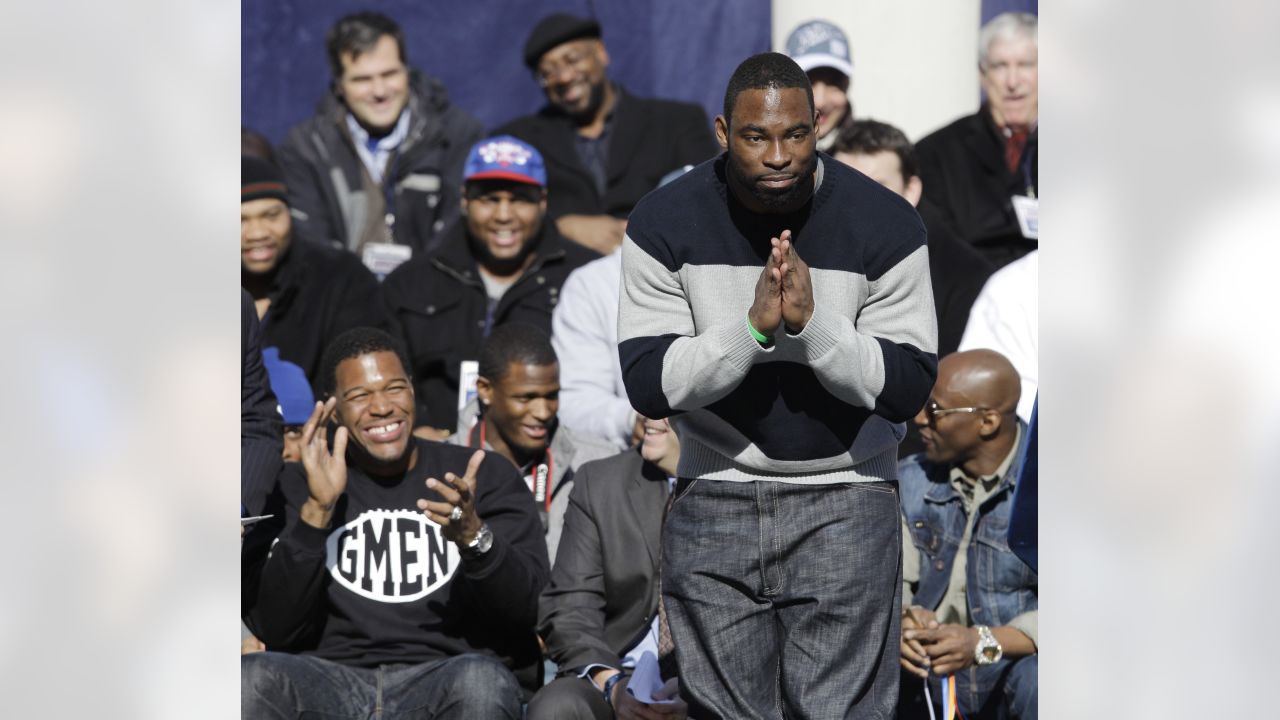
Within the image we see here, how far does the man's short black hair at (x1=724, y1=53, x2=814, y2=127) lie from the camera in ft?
9.17

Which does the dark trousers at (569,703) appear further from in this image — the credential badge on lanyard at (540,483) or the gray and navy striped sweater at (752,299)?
the gray and navy striped sweater at (752,299)

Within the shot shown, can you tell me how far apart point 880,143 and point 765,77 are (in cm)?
261

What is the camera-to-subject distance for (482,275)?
5.82 metres

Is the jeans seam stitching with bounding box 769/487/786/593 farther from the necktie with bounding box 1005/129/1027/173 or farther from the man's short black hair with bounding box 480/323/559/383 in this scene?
the necktie with bounding box 1005/129/1027/173

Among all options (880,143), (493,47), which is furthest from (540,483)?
(493,47)

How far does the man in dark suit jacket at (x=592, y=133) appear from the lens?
21.5 ft

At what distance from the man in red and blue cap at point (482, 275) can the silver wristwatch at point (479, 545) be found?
155 cm

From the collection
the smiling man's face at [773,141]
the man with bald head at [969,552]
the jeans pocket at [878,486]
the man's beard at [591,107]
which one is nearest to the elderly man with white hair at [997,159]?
the man's beard at [591,107]

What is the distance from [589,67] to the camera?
6531mm

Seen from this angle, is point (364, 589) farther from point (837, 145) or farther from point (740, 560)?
point (837, 145)

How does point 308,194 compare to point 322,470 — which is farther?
point 308,194

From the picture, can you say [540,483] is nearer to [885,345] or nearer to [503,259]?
[503,259]

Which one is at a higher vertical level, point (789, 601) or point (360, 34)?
point (360, 34)
